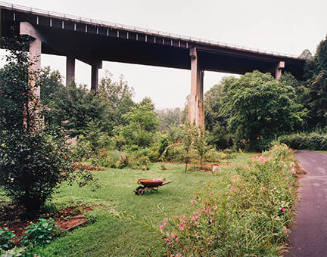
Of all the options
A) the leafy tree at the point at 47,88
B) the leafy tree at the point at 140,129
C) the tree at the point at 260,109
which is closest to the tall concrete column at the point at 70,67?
the leafy tree at the point at 47,88

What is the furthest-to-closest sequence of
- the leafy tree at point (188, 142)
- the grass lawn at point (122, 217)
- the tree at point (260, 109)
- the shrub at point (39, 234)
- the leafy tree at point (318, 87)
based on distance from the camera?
the leafy tree at point (318, 87) → the tree at point (260, 109) → the leafy tree at point (188, 142) → the shrub at point (39, 234) → the grass lawn at point (122, 217)

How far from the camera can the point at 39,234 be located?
3652 mm

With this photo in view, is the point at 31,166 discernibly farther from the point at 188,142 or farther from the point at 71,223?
the point at 188,142

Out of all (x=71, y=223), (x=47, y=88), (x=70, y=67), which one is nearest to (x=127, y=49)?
(x=70, y=67)

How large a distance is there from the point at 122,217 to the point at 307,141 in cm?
2279

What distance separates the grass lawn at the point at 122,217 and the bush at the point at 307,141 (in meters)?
16.7

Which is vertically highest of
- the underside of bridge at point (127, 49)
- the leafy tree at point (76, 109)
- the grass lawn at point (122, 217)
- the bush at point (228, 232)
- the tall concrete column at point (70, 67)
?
the underside of bridge at point (127, 49)

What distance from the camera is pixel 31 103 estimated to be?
15.5 ft

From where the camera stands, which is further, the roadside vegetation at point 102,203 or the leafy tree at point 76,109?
the leafy tree at point 76,109

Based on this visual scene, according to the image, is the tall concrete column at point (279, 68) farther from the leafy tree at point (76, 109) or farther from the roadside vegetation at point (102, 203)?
the roadside vegetation at point (102, 203)

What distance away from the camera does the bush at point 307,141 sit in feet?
64.6

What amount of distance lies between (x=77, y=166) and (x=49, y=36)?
1792cm

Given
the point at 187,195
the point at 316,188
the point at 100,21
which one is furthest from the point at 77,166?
the point at 100,21

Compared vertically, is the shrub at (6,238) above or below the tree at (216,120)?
below
